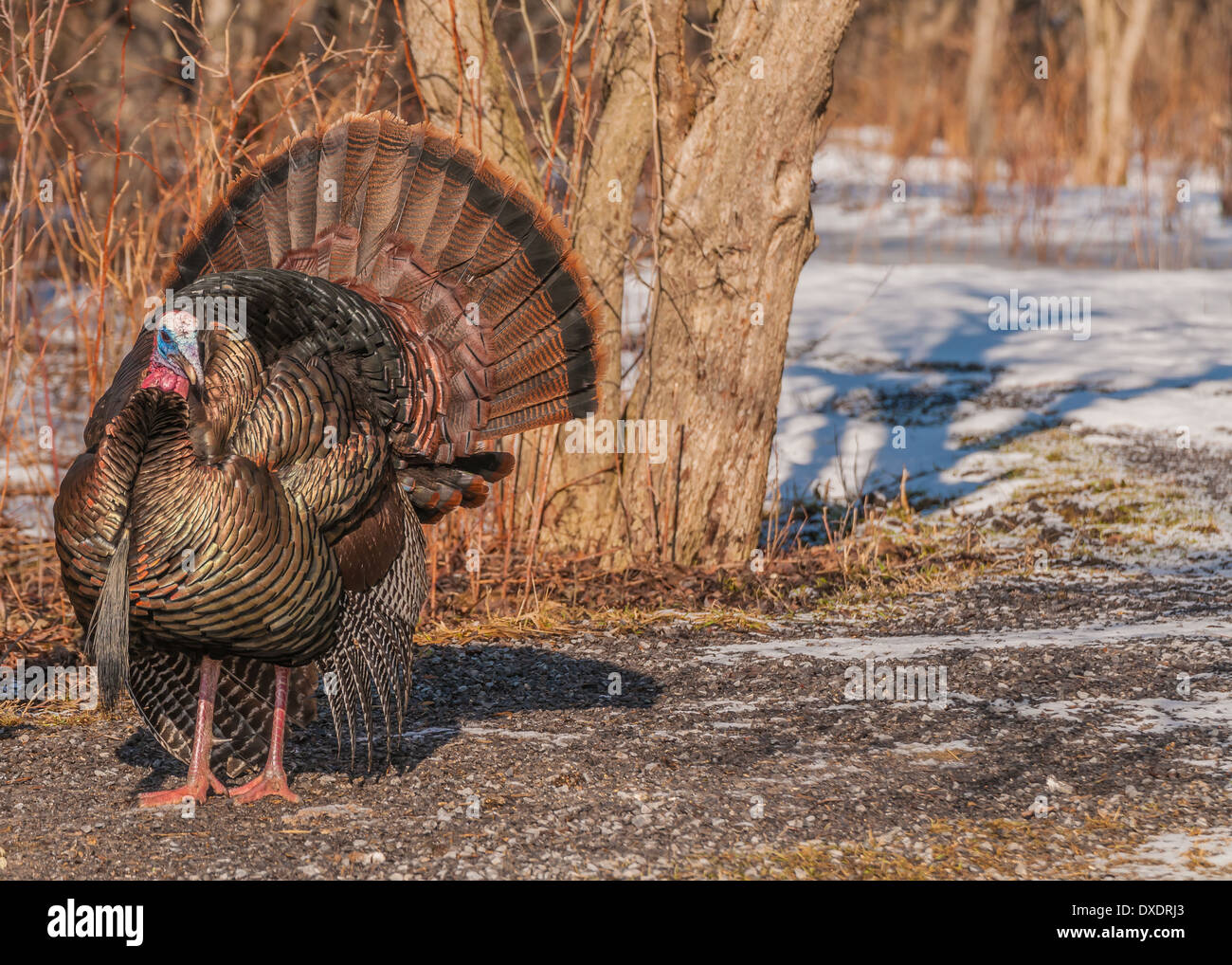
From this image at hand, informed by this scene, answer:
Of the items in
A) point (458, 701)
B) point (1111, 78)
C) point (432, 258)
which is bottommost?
point (458, 701)

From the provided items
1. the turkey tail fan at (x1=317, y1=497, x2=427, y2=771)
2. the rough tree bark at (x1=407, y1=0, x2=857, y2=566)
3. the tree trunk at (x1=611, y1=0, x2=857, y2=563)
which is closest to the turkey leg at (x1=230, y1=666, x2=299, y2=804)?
the turkey tail fan at (x1=317, y1=497, x2=427, y2=771)

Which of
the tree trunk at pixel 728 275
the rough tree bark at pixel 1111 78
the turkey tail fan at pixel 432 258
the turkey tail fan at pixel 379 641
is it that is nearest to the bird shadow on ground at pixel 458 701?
the turkey tail fan at pixel 379 641

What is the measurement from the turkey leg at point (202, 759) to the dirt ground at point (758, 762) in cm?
9

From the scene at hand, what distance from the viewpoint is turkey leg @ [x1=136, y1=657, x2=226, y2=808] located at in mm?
3762

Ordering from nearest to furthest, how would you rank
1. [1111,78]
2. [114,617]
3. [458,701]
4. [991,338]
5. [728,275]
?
1. [114,617]
2. [458,701]
3. [728,275]
4. [991,338]
5. [1111,78]

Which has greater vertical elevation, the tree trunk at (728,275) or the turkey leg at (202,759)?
the tree trunk at (728,275)

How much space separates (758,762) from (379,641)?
1.09 m

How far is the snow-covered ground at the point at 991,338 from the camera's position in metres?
8.13

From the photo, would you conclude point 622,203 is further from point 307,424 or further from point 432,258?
point 307,424

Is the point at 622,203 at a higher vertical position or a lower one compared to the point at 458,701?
higher

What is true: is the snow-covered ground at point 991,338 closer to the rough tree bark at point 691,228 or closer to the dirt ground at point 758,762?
the rough tree bark at point 691,228

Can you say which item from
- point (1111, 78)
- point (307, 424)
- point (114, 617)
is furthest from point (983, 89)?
point (114, 617)

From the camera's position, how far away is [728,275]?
5.87 meters

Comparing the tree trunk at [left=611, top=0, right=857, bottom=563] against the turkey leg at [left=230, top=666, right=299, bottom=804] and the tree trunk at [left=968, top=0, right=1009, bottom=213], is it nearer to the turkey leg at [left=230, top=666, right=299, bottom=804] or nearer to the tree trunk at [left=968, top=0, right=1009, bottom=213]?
the turkey leg at [left=230, top=666, right=299, bottom=804]
